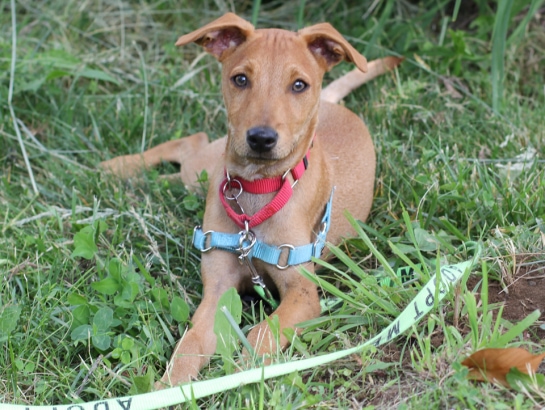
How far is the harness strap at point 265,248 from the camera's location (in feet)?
12.8

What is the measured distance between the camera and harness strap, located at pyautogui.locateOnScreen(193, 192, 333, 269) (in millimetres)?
3887

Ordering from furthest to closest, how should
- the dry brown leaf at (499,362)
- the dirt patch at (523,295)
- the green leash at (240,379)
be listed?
the dirt patch at (523,295), the green leash at (240,379), the dry brown leaf at (499,362)

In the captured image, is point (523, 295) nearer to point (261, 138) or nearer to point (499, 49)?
point (261, 138)

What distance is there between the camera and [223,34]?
413 cm

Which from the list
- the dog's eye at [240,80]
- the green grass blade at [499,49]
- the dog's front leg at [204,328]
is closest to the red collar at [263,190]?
the dog's front leg at [204,328]

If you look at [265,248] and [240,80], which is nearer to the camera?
[240,80]

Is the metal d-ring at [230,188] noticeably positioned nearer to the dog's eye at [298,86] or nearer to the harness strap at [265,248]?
the harness strap at [265,248]

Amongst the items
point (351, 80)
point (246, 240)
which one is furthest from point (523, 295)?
point (351, 80)

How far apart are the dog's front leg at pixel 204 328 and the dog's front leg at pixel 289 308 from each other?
24 cm

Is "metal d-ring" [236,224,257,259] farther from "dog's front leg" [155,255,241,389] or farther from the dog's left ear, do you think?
the dog's left ear

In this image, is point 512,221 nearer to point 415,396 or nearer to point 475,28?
point 415,396

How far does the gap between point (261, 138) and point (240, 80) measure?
1.39ft

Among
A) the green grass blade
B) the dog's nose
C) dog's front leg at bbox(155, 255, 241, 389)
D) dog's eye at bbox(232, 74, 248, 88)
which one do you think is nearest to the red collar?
dog's front leg at bbox(155, 255, 241, 389)

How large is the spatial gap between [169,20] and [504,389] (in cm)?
522
